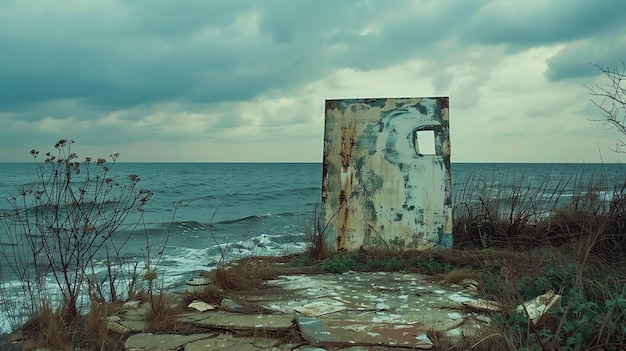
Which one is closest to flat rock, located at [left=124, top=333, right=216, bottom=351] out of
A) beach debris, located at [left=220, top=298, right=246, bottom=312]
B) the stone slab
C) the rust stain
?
beach debris, located at [left=220, top=298, right=246, bottom=312]

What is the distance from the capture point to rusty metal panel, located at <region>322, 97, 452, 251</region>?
6.46 meters

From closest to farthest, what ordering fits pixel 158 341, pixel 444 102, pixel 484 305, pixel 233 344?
1. pixel 233 344
2. pixel 158 341
3. pixel 484 305
4. pixel 444 102

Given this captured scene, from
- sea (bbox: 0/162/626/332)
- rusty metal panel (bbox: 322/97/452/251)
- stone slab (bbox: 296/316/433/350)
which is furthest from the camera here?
sea (bbox: 0/162/626/332)

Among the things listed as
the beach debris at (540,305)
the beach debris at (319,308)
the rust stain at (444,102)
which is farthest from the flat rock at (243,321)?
the rust stain at (444,102)

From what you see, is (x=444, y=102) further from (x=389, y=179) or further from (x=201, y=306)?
(x=201, y=306)

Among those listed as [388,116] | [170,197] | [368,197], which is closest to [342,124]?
[388,116]

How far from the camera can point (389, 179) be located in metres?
6.55

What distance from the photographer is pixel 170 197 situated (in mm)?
24750

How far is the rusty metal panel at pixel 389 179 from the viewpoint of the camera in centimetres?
646

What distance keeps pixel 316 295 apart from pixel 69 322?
6.59 ft

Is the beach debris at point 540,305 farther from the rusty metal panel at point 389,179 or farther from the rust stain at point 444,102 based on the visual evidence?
the rust stain at point 444,102

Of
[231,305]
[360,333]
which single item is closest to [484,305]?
[360,333]

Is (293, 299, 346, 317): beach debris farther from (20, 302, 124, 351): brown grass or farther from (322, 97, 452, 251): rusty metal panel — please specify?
(322, 97, 452, 251): rusty metal panel

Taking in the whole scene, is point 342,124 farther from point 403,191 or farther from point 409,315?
point 409,315
